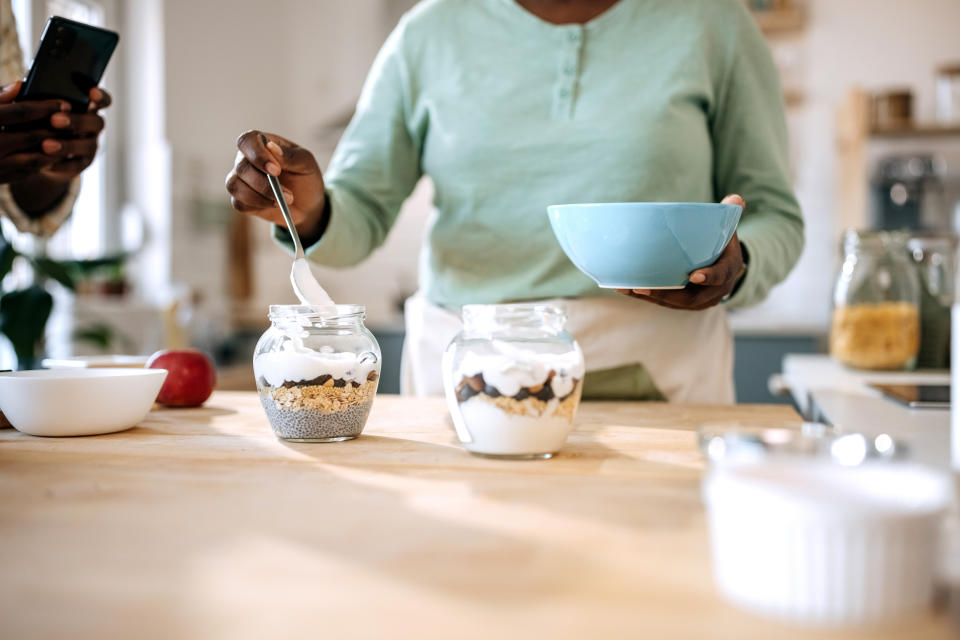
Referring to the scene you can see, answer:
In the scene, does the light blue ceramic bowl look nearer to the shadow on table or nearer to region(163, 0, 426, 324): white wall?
the shadow on table

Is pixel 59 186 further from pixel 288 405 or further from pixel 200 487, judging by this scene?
pixel 200 487

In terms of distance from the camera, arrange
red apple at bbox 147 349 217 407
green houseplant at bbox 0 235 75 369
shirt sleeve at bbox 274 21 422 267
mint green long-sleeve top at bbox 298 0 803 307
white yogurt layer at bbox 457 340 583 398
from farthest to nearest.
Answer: green houseplant at bbox 0 235 75 369
shirt sleeve at bbox 274 21 422 267
mint green long-sleeve top at bbox 298 0 803 307
red apple at bbox 147 349 217 407
white yogurt layer at bbox 457 340 583 398

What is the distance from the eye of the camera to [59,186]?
1443 millimetres

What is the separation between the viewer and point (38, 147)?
121 centimetres

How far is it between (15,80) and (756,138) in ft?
3.87

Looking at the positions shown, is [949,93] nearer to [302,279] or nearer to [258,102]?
[258,102]

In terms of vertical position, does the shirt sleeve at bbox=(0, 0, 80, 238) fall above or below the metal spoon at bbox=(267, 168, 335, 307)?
above

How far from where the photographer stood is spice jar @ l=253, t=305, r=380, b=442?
0.86 metres

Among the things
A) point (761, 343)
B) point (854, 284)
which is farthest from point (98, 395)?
point (761, 343)

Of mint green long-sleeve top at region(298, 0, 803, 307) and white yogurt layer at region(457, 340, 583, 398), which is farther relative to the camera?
mint green long-sleeve top at region(298, 0, 803, 307)

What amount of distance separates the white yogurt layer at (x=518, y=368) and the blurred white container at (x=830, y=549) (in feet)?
1.06

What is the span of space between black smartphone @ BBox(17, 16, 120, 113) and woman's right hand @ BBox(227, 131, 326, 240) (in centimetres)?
35

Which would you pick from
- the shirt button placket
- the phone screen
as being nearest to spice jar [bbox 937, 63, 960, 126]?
the phone screen

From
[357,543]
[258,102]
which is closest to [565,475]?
[357,543]
